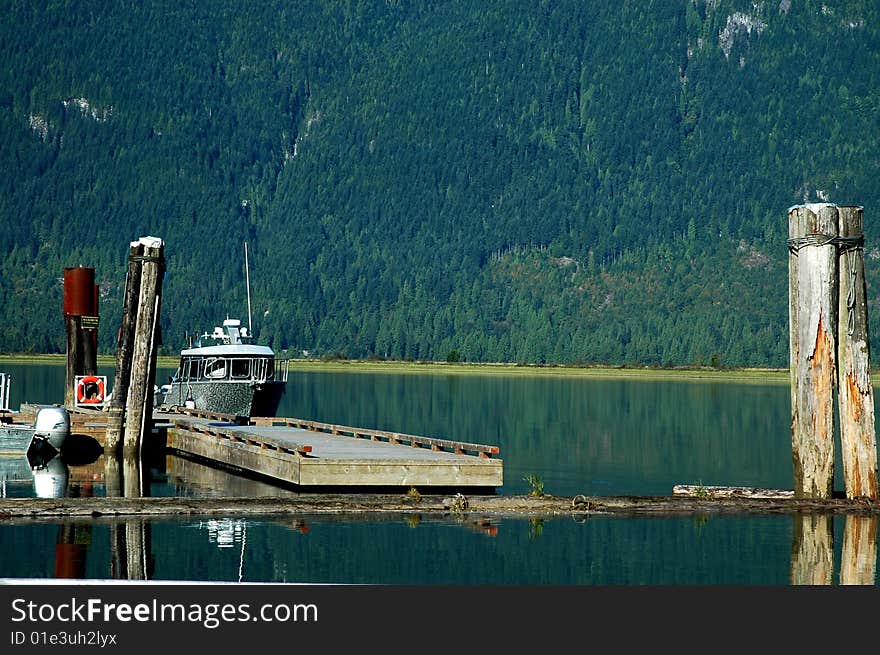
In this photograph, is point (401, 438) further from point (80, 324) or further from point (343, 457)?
point (80, 324)

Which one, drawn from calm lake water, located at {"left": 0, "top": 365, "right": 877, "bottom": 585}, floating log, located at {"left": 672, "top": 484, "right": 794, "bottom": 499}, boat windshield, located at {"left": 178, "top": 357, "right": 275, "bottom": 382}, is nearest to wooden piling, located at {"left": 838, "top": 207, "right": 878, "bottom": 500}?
calm lake water, located at {"left": 0, "top": 365, "right": 877, "bottom": 585}

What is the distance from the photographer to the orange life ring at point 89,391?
45.7 metres

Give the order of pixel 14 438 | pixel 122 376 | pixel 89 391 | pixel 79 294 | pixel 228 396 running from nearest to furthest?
1. pixel 122 376
2. pixel 14 438
3. pixel 89 391
4. pixel 79 294
5. pixel 228 396

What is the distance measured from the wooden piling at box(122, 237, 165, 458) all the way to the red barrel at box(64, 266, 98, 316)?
10.7 m

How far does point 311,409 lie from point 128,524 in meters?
52.1

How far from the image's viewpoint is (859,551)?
2686 cm

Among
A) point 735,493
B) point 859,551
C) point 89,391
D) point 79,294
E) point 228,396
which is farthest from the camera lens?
point 228,396

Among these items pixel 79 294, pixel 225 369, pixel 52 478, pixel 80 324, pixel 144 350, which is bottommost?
pixel 52 478

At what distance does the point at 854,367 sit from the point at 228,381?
35888 mm

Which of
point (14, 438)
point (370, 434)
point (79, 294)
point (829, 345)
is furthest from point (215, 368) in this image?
point (829, 345)

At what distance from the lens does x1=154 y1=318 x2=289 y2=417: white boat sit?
59.5 m

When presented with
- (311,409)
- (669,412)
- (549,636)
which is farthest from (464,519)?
(669,412)

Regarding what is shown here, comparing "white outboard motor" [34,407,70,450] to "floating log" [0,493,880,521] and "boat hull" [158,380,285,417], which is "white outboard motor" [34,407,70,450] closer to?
"floating log" [0,493,880,521]

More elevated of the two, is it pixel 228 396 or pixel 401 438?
pixel 228 396
